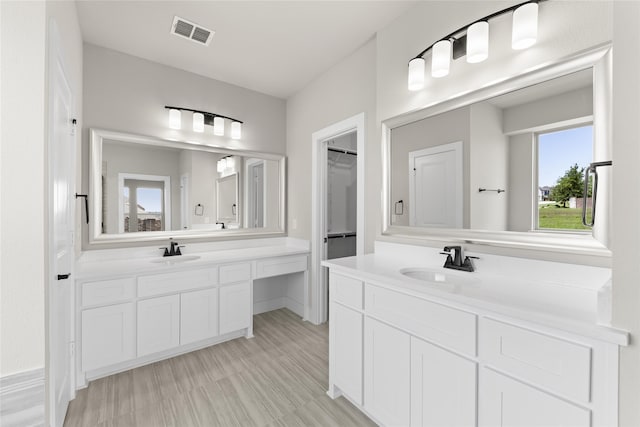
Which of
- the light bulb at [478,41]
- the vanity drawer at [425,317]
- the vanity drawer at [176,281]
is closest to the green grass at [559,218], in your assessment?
the vanity drawer at [425,317]

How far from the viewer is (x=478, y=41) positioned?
1475 mm

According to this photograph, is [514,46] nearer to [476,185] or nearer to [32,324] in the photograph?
[476,185]

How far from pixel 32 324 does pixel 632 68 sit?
210 centimetres

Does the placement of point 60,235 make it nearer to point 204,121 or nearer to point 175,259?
point 175,259

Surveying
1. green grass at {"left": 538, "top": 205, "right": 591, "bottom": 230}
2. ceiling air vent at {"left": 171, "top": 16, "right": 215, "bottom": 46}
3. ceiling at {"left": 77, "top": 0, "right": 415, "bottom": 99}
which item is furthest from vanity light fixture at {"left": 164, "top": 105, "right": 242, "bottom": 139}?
green grass at {"left": 538, "top": 205, "right": 591, "bottom": 230}

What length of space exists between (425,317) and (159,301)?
200cm

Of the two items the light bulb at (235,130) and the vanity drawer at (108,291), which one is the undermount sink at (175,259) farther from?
the light bulb at (235,130)

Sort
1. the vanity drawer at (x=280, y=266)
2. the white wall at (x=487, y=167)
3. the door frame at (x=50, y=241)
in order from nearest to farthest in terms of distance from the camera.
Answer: the door frame at (x=50, y=241)
the white wall at (x=487, y=167)
the vanity drawer at (x=280, y=266)

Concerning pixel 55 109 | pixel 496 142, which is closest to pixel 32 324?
pixel 55 109

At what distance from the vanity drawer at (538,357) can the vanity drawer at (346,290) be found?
2.26ft

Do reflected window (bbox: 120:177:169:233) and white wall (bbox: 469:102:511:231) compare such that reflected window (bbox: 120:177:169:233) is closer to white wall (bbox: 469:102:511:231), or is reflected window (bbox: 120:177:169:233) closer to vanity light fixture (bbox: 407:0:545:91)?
vanity light fixture (bbox: 407:0:545:91)

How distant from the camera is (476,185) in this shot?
→ 160 cm

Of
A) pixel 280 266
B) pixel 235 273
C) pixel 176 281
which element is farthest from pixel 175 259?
pixel 280 266

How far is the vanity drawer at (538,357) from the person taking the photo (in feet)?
2.73
